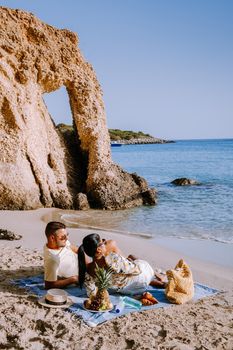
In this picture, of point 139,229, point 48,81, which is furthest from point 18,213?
point 48,81

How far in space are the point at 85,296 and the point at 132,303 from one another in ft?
2.52

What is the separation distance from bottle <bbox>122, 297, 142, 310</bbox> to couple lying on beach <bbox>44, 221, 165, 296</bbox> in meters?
0.26

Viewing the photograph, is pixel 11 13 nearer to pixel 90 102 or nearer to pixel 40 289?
pixel 90 102

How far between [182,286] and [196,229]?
7418 millimetres

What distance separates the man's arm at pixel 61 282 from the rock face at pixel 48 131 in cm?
811

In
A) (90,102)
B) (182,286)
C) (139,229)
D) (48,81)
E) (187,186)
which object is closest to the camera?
(182,286)

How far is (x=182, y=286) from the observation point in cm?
624

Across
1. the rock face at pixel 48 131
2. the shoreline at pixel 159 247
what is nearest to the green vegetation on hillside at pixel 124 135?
the rock face at pixel 48 131

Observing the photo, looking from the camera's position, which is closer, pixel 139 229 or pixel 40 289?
pixel 40 289

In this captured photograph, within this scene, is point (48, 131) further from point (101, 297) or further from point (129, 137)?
point (129, 137)

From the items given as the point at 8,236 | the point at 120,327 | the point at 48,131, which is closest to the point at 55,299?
the point at 120,327

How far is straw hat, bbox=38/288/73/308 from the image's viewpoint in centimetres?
582

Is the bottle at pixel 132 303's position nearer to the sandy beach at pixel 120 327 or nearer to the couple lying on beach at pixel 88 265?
the sandy beach at pixel 120 327

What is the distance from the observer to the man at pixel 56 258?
21.0ft
